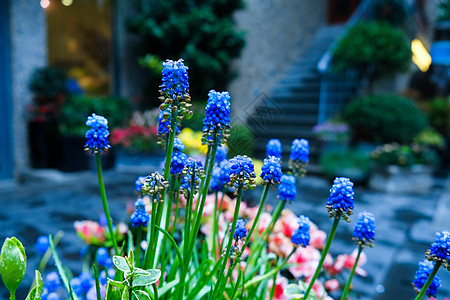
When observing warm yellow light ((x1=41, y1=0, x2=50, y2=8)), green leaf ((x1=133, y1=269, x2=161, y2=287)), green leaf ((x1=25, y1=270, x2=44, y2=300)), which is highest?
warm yellow light ((x1=41, y1=0, x2=50, y2=8))

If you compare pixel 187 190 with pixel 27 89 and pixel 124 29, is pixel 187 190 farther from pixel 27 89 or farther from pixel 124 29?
pixel 124 29

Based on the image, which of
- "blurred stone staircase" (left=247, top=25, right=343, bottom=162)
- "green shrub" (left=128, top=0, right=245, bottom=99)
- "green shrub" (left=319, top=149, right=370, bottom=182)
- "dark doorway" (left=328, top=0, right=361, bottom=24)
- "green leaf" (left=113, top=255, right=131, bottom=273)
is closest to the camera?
"green leaf" (left=113, top=255, right=131, bottom=273)

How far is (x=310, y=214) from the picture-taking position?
360 cm

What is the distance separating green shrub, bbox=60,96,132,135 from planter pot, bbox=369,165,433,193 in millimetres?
4020

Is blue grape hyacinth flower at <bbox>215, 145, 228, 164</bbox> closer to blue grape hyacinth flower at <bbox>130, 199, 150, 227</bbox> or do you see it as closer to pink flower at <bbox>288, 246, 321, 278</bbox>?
blue grape hyacinth flower at <bbox>130, 199, 150, 227</bbox>

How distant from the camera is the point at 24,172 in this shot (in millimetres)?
4895

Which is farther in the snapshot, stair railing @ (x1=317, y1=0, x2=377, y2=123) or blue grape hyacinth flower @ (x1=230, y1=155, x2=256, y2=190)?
stair railing @ (x1=317, y1=0, x2=377, y2=123)

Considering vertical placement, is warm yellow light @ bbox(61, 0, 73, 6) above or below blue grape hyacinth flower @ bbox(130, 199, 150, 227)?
above

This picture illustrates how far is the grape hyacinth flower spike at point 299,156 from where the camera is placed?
113cm

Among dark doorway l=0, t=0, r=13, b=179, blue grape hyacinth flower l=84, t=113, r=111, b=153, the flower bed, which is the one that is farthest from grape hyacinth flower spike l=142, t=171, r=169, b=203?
dark doorway l=0, t=0, r=13, b=179

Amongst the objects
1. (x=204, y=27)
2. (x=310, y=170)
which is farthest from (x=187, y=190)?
(x=204, y=27)

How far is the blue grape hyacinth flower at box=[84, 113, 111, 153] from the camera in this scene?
772 mm

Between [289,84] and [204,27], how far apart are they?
314 centimetres

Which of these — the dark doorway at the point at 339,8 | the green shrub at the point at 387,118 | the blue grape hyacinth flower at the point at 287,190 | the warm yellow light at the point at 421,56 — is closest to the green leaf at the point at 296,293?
the blue grape hyacinth flower at the point at 287,190
